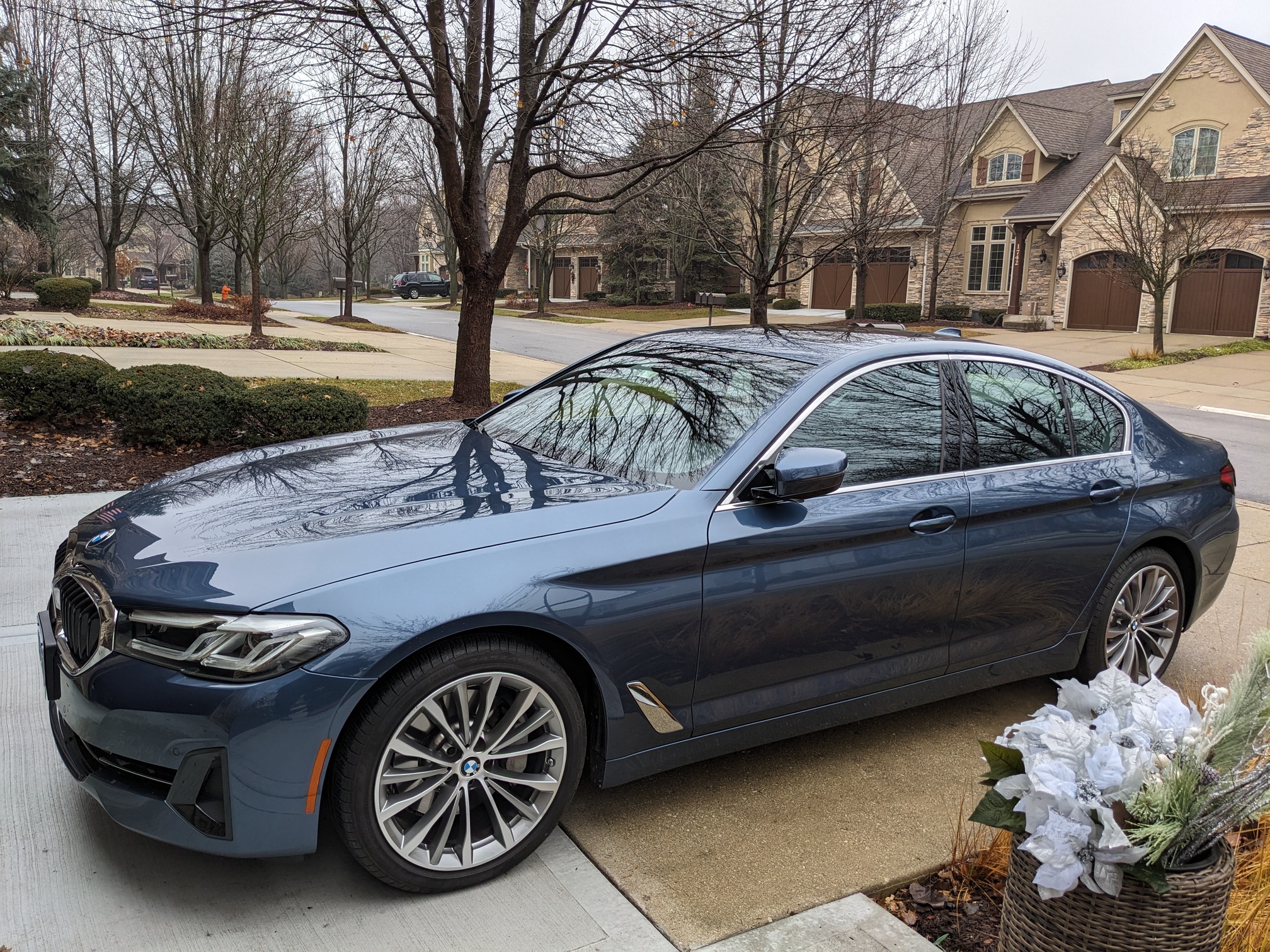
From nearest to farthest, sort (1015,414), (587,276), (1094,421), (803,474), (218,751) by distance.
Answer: (218,751), (803,474), (1015,414), (1094,421), (587,276)

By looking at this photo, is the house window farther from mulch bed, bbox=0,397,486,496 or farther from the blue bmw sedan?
the blue bmw sedan

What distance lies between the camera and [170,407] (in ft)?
26.0

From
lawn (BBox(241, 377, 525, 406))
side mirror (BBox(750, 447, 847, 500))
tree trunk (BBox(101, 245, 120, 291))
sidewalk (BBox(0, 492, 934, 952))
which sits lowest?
sidewalk (BBox(0, 492, 934, 952))

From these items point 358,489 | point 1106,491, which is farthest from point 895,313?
point 358,489

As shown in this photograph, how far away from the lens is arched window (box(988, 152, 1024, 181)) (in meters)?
35.5

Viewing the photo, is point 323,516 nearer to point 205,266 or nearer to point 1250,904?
point 1250,904

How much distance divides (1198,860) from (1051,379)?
263cm

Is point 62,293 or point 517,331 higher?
point 62,293

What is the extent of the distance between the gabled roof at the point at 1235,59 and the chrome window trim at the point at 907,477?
30.2m

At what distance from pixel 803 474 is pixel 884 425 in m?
0.70

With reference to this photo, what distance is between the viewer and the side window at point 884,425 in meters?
3.56

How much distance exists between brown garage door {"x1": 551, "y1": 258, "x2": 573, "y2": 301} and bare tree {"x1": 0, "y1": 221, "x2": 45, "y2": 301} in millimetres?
27384

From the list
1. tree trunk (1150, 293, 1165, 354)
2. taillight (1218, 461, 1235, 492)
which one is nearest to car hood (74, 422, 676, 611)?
taillight (1218, 461, 1235, 492)

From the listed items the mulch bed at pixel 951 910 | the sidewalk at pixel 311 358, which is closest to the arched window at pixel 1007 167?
the sidewalk at pixel 311 358
